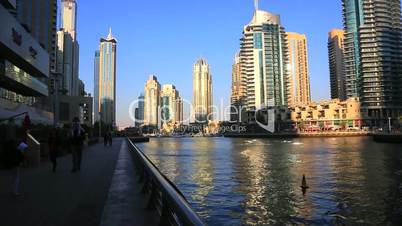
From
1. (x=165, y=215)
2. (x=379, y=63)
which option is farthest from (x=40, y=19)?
(x=165, y=215)

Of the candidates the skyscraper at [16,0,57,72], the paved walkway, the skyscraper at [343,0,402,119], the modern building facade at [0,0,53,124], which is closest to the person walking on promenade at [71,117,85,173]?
the paved walkway

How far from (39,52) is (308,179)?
6157 centimetres

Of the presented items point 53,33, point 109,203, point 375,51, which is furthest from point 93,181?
point 375,51

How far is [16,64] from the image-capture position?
218 ft

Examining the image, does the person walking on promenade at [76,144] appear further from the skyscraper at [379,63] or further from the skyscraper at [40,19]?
the skyscraper at [379,63]

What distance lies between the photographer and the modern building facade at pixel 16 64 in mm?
55166

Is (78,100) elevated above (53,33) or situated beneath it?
situated beneath

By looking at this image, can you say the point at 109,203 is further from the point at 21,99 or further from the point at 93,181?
the point at 21,99

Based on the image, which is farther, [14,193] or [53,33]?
[53,33]

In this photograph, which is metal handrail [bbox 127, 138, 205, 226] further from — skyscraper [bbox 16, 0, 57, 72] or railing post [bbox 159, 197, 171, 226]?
skyscraper [bbox 16, 0, 57, 72]

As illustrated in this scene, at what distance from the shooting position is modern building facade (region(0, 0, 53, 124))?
181ft

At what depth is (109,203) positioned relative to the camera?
1034 cm

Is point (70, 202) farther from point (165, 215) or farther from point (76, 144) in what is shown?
point (76, 144)

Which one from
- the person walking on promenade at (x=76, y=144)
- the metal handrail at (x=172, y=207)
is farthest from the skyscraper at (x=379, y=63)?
the metal handrail at (x=172, y=207)
